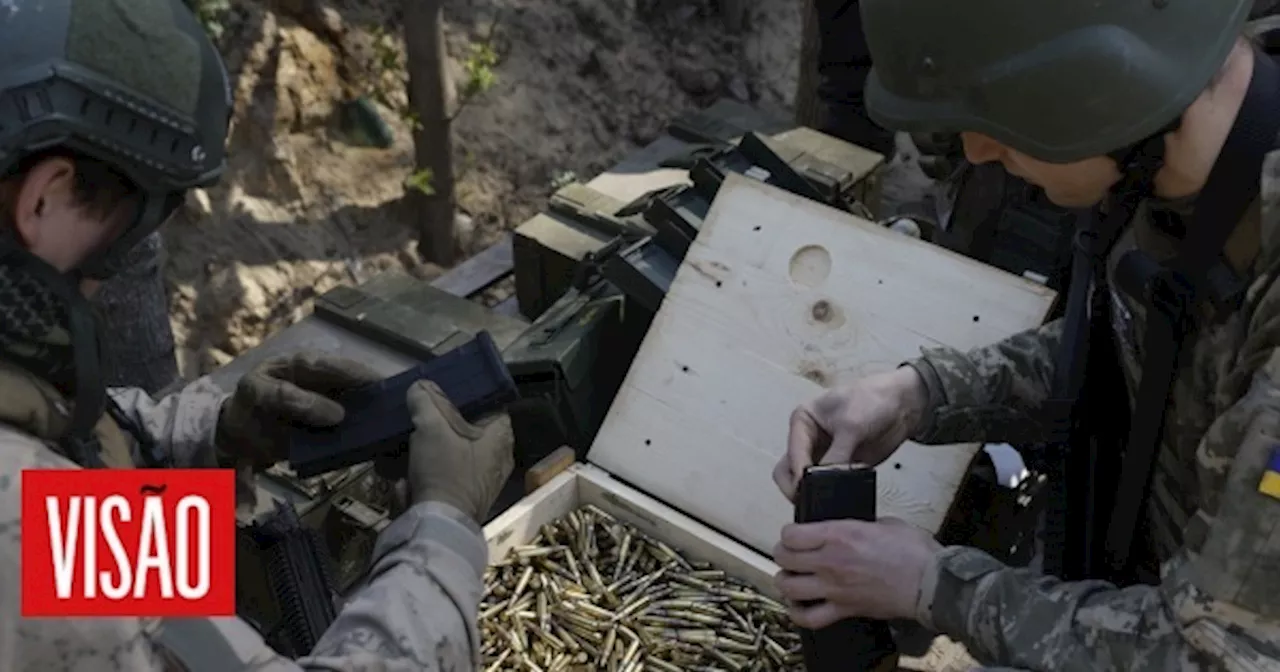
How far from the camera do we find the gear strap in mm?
2609

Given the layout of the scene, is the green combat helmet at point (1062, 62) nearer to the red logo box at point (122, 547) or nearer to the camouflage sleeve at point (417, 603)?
the camouflage sleeve at point (417, 603)

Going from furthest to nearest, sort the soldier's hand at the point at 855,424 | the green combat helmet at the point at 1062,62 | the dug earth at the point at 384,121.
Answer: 1. the dug earth at the point at 384,121
2. the soldier's hand at the point at 855,424
3. the green combat helmet at the point at 1062,62

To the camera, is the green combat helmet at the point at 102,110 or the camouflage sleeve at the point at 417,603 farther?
the camouflage sleeve at the point at 417,603

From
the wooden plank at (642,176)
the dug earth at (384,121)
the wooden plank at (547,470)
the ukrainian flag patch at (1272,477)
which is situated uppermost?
the ukrainian flag patch at (1272,477)

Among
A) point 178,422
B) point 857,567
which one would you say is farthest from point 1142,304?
point 178,422

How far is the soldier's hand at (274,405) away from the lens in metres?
3.60

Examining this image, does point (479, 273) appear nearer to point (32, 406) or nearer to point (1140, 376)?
point (1140, 376)

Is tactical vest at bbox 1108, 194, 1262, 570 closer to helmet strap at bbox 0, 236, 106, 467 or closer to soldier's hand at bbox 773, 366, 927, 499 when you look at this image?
soldier's hand at bbox 773, 366, 927, 499

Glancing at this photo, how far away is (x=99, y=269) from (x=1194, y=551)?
89.7 inches

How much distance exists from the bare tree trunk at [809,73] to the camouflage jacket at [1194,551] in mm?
4837

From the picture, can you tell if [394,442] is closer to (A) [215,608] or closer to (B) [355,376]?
(B) [355,376]

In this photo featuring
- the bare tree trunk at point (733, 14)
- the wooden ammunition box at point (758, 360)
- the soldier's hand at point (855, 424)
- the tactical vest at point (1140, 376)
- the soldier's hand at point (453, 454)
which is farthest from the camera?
the bare tree trunk at point (733, 14)

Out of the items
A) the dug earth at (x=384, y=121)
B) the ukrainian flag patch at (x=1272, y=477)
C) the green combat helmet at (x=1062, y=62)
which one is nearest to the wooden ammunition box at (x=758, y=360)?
the green combat helmet at (x=1062, y=62)

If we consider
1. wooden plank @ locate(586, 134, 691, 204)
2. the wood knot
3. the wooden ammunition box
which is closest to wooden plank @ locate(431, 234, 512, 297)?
wooden plank @ locate(586, 134, 691, 204)
